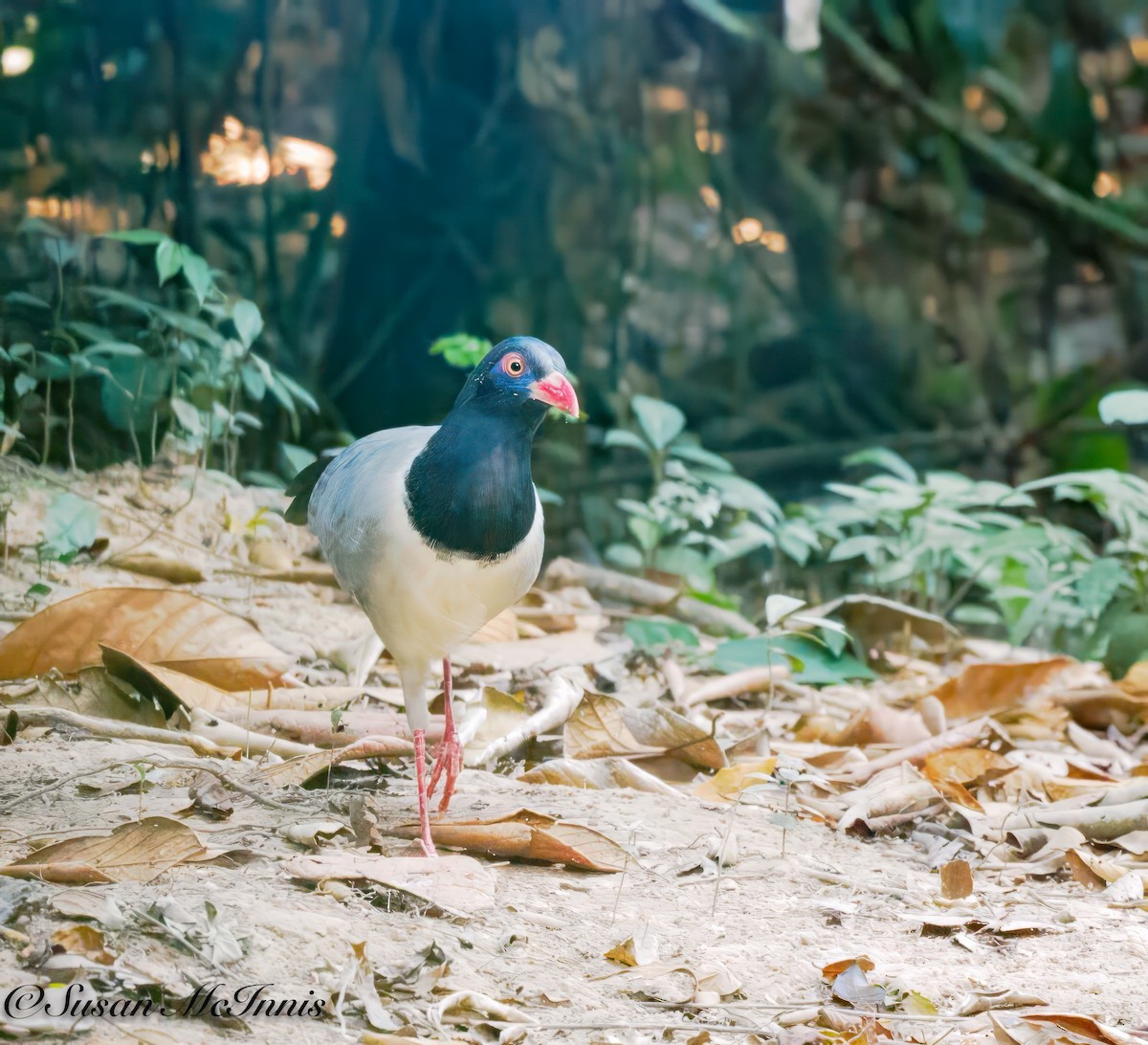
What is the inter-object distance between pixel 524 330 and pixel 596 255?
0.64 metres

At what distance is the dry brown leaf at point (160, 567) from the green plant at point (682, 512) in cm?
224

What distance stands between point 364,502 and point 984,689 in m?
2.56

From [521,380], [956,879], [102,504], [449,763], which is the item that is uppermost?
[521,380]

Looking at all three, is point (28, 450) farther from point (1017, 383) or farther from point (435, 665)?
point (1017, 383)

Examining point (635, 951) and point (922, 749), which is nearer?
point (635, 951)

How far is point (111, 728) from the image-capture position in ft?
9.85

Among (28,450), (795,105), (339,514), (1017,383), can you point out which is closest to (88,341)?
(28,450)

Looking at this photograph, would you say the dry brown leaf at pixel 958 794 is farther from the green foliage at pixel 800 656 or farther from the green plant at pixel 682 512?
the green plant at pixel 682 512

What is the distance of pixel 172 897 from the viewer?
200 cm

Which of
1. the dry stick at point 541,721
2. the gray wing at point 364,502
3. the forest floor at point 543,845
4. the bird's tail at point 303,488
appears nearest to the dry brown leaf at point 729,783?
the forest floor at point 543,845

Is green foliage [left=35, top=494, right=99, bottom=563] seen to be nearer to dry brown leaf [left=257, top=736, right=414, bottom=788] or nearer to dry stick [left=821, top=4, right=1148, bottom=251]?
dry brown leaf [left=257, top=736, right=414, bottom=788]

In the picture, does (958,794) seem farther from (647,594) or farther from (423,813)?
(647,594)

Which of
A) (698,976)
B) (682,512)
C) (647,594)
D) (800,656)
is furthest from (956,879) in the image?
(682,512)
